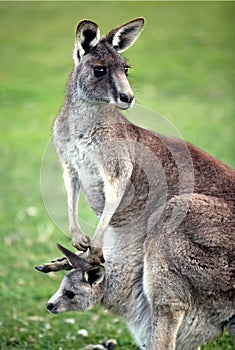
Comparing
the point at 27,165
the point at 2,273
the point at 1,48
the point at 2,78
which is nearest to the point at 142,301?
the point at 2,273

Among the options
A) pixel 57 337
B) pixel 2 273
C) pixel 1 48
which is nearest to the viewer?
pixel 57 337

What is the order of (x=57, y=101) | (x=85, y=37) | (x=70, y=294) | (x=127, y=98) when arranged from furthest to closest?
(x=57, y=101) < (x=70, y=294) < (x=85, y=37) < (x=127, y=98)

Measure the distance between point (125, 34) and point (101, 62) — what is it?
0.84 feet

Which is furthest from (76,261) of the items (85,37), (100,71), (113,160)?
(85,37)

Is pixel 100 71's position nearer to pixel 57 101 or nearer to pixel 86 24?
pixel 86 24

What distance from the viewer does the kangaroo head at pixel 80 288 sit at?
574cm

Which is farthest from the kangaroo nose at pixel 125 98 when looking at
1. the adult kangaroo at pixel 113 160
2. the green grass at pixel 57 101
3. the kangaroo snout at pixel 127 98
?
the green grass at pixel 57 101

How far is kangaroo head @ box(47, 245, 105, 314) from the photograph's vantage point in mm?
5738

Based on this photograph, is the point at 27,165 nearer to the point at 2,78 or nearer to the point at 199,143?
the point at 199,143

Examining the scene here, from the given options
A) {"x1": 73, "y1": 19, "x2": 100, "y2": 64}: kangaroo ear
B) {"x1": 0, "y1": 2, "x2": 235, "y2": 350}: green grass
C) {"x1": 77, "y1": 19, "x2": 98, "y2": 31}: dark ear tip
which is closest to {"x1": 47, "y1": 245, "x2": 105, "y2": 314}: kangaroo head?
{"x1": 0, "y1": 2, "x2": 235, "y2": 350}: green grass

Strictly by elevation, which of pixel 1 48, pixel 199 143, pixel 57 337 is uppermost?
pixel 1 48

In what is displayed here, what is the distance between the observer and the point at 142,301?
566 cm

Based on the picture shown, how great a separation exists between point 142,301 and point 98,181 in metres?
0.80

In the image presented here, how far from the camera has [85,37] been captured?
5.69 m
